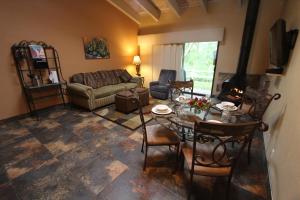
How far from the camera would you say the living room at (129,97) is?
5.19 ft

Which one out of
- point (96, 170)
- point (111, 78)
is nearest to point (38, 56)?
point (111, 78)

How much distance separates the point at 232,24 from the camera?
3891 millimetres

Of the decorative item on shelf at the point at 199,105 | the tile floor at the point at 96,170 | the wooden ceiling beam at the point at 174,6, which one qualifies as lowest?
the tile floor at the point at 96,170

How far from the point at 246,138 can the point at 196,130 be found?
0.43 m

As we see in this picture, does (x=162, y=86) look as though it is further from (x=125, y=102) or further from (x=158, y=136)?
(x=158, y=136)

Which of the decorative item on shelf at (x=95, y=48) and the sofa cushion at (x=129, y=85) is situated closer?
the decorative item on shelf at (x=95, y=48)

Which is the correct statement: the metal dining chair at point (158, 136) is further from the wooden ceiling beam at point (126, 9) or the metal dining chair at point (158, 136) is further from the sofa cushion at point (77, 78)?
the wooden ceiling beam at point (126, 9)

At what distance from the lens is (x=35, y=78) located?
317 centimetres

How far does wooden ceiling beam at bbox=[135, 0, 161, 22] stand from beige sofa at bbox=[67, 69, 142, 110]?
2.13m

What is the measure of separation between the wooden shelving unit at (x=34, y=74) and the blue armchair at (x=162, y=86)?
253 cm

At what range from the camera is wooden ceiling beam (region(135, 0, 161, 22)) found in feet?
13.6

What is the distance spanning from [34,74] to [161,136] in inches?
130

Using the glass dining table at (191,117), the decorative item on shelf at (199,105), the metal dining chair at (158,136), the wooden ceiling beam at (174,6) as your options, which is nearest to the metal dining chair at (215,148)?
the metal dining chair at (158,136)

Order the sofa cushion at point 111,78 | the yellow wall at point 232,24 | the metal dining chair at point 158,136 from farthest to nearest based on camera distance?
the sofa cushion at point 111,78 → the yellow wall at point 232,24 → the metal dining chair at point 158,136
